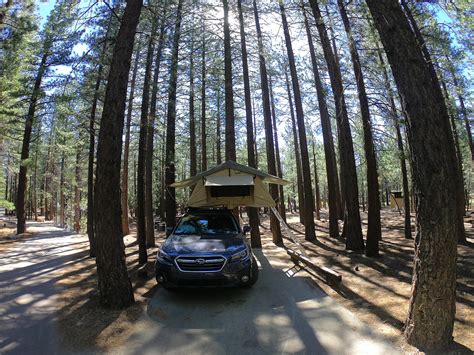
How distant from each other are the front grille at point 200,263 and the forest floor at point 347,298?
3.35ft

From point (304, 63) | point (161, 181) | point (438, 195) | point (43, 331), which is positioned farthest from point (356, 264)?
point (161, 181)

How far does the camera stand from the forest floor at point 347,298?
4.84 metres

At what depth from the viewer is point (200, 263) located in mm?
6641

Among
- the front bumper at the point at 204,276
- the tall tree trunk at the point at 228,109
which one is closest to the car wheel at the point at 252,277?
the front bumper at the point at 204,276

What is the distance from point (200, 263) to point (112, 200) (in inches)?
79.8

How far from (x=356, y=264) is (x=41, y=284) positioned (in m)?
8.23

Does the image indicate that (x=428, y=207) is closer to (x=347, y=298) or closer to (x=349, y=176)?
(x=347, y=298)

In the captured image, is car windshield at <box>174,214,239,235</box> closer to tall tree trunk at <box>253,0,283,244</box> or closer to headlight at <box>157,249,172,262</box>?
headlight at <box>157,249,172,262</box>

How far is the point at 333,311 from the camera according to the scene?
5953 millimetres

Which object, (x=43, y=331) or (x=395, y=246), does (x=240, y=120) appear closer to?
(x=395, y=246)

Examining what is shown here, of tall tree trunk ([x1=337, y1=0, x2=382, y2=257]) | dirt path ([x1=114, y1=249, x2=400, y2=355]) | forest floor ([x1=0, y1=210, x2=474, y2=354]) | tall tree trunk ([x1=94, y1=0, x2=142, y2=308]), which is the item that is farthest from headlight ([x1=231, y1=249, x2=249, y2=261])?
tall tree trunk ([x1=337, y1=0, x2=382, y2=257])

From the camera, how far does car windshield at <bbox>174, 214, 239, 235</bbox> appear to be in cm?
835

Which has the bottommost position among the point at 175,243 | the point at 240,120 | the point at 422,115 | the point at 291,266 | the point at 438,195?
the point at 291,266

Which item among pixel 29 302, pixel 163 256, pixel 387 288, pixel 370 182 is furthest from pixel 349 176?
pixel 29 302
